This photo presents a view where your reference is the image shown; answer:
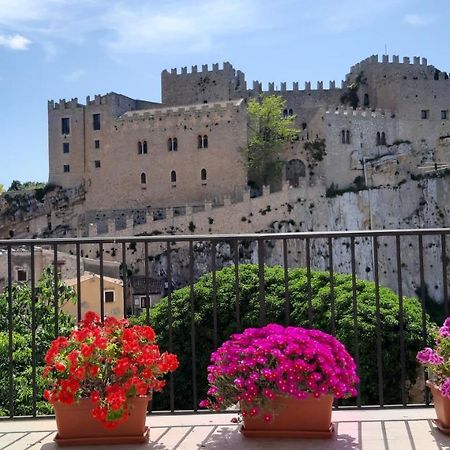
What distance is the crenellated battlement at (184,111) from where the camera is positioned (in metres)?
42.3

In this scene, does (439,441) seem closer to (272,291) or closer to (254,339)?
(254,339)

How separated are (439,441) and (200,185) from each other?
39.1 metres

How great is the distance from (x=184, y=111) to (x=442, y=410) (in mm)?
40092

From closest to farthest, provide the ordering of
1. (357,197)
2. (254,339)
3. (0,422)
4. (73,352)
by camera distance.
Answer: (73,352)
(254,339)
(0,422)
(357,197)

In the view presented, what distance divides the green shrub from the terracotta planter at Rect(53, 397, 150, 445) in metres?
10.6

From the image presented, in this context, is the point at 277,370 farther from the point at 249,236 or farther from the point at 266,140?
the point at 266,140

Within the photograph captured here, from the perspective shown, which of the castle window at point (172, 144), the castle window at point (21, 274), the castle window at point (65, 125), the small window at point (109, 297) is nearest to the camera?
the small window at point (109, 297)

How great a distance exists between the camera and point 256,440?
397 centimetres

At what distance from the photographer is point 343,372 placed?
3912mm

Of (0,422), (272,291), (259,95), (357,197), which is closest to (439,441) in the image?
(0,422)

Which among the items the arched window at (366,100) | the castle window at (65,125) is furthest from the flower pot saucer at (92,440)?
the arched window at (366,100)

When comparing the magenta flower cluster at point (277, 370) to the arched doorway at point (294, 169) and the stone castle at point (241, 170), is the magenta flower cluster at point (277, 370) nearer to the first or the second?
the stone castle at point (241, 170)

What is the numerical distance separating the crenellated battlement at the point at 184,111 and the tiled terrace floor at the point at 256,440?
38644mm

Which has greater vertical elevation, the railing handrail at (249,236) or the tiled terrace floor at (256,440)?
the railing handrail at (249,236)
